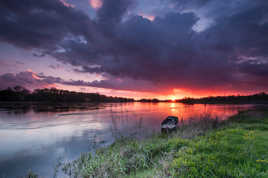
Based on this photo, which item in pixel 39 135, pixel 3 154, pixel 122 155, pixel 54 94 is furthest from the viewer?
pixel 54 94

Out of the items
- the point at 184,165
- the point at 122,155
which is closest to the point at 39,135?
the point at 122,155

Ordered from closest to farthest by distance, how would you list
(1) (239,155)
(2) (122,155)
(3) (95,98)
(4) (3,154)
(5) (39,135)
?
(1) (239,155) < (2) (122,155) < (4) (3,154) < (5) (39,135) < (3) (95,98)

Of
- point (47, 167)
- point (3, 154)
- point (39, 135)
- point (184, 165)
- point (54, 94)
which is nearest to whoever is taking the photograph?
point (184, 165)

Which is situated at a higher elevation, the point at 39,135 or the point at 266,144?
the point at 266,144

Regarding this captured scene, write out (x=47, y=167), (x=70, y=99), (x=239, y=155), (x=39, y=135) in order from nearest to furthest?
(x=239, y=155)
(x=47, y=167)
(x=39, y=135)
(x=70, y=99)

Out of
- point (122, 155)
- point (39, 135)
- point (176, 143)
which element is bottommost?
point (39, 135)

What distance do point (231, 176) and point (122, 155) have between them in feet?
14.5

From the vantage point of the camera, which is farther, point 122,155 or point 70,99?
point 70,99

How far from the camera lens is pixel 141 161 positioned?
5.64 metres

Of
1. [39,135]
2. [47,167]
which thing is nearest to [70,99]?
[39,135]

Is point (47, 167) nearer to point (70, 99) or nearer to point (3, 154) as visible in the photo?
point (3, 154)

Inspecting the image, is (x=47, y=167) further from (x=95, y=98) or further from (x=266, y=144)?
(x=95, y=98)

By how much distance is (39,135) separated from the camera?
1326 cm

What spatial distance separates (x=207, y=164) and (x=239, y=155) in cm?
159
